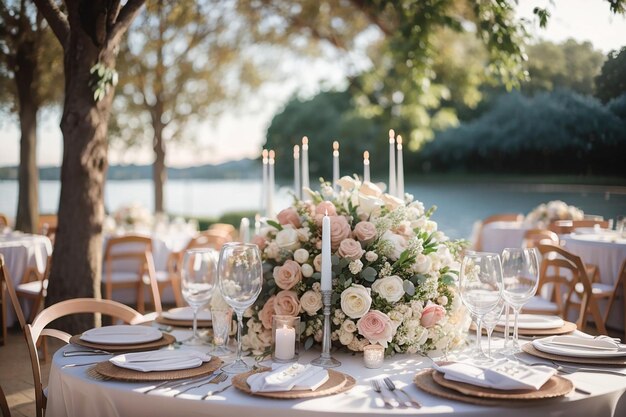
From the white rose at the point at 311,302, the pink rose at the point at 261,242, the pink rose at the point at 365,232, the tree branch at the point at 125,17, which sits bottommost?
the white rose at the point at 311,302

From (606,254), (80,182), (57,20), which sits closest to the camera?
(57,20)

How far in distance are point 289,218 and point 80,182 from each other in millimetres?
2802

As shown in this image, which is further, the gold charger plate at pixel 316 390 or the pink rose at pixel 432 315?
the pink rose at pixel 432 315

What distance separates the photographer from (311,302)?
2.13 m

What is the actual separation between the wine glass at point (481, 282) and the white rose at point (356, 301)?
0.99 feet

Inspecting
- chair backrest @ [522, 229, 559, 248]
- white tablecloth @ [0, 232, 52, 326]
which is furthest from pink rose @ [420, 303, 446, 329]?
white tablecloth @ [0, 232, 52, 326]

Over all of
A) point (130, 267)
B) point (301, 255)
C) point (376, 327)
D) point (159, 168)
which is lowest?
point (130, 267)

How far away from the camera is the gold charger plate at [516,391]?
159 centimetres

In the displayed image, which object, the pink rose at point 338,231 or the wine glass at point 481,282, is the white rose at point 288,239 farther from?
the wine glass at point 481,282

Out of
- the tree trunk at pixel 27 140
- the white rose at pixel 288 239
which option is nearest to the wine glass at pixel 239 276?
the white rose at pixel 288 239

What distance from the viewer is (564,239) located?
6.28 meters

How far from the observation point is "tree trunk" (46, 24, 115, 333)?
171 inches

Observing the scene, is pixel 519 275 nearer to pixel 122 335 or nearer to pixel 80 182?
pixel 122 335

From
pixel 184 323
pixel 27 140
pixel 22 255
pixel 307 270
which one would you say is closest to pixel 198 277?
pixel 307 270
